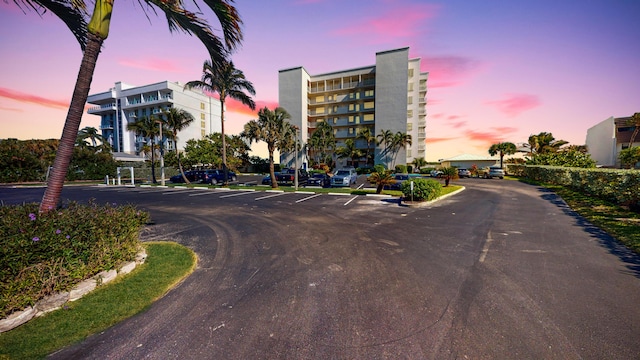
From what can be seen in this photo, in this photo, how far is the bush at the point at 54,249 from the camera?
323 centimetres

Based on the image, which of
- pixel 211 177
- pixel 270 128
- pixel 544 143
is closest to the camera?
pixel 270 128

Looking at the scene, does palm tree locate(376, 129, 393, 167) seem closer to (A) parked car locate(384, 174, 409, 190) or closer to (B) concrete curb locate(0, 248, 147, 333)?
(A) parked car locate(384, 174, 409, 190)

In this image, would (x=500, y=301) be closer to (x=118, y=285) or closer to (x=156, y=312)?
(x=156, y=312)

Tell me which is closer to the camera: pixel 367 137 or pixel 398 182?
pixel 398 182

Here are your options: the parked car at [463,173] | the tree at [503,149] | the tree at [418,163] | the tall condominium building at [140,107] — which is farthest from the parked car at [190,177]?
the tree at [503,149]

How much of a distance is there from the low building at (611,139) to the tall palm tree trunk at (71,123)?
59.5 meters

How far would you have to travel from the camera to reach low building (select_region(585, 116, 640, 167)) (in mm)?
41312

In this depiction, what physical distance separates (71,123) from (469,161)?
230 ft

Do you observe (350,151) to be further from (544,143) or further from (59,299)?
(59,299)

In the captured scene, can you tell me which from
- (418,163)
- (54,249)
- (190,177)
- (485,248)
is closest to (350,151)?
(418,163)

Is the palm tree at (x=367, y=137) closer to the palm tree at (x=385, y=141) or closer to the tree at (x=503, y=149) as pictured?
the palm tree at (x=385, y=141)

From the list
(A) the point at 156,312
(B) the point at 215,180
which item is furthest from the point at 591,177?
(B) the point at 215,180

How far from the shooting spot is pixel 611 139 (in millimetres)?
43188

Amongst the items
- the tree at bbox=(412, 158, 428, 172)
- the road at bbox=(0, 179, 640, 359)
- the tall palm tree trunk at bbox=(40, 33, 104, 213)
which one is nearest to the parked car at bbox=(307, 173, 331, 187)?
the road at bbox=(0, 179, 640, 359)
